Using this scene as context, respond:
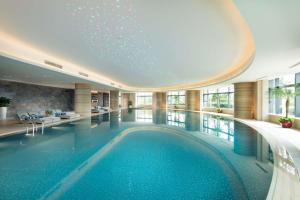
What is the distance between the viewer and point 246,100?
45.2 ft

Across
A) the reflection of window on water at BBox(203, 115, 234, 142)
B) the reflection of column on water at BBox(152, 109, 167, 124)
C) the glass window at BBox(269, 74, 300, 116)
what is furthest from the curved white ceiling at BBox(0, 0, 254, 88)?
the reflection of column on water at BBox(152, 109, 167, 124)

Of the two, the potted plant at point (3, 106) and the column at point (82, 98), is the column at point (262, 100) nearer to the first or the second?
the column at point (82, 98)

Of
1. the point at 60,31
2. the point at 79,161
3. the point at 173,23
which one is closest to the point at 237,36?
the point at 173,23

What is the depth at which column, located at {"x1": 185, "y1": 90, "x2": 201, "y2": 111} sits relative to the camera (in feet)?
76.0

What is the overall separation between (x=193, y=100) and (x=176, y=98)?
676 centimetres

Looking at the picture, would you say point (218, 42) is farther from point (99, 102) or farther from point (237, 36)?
point (99, 102)

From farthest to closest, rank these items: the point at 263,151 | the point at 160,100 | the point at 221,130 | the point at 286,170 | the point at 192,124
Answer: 1. the point at 160,100
2. the point at 192,124
3. the point at 221,130
4. the point at 263,151
5. the point at 286,170

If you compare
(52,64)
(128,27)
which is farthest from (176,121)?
(128,27)

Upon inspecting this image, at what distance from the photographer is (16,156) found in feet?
15.9

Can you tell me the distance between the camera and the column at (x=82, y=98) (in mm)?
14984

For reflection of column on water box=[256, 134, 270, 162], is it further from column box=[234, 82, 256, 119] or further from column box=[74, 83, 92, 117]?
column box=[74, 83, 92, 117]

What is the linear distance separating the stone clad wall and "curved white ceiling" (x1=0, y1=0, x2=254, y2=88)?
964cm

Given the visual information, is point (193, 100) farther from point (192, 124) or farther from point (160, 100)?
point (192, 124)

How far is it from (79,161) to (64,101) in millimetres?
18255
